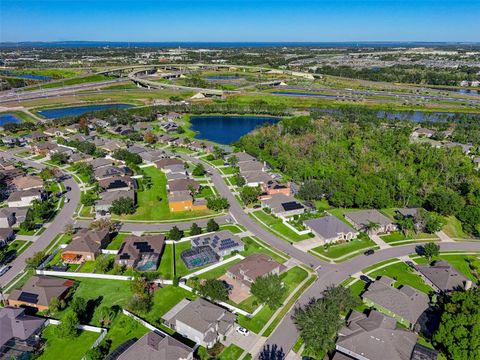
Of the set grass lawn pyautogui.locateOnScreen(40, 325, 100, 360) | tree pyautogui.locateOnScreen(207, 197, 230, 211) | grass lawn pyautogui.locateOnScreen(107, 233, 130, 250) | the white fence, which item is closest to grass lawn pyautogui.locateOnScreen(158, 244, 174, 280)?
the white fence

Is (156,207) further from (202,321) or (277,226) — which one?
(202,321)

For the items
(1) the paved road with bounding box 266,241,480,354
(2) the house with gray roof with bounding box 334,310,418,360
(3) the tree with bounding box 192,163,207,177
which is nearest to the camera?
(2) the house with gray roof with bounding box 334,310,418,360

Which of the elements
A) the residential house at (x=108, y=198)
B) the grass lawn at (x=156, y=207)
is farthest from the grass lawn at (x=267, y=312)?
the residential house at (x=108, y=198)

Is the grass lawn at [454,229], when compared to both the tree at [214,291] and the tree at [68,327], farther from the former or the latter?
the tree at [68,327]

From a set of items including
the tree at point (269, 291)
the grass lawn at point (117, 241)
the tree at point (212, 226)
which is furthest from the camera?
the tree at point (212, 226)

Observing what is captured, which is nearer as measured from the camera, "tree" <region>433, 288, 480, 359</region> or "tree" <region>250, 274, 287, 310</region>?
"tree" <region>433, 288, 480, 359</region>

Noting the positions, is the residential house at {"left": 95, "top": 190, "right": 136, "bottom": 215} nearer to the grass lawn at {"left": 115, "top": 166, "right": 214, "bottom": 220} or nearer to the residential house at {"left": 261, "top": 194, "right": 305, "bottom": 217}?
the grass lawn at {"left": 115, "top": 166, "right": 214, "bottom": 220}

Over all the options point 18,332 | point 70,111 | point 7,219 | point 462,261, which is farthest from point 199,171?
point 70,111
